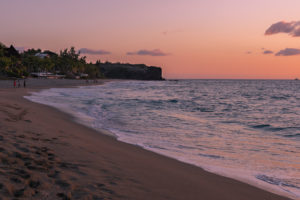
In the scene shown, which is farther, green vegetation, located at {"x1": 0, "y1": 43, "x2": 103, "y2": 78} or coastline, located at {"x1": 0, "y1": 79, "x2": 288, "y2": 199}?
green vegetation, located at {"x1": 0, "y1": 43, "x2": 103, "y2": 78}

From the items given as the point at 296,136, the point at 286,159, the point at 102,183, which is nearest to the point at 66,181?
the point at 102,183

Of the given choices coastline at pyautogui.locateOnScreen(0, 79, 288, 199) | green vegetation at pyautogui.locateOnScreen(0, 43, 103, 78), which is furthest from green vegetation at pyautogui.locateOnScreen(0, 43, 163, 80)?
coastline at pyautogui.locateOnScreen(0, 79, 288, 199)

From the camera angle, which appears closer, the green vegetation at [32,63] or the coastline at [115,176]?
the coastline at [115,176]

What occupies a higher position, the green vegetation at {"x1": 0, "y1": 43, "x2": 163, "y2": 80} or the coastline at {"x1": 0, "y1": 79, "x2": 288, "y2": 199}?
the green vegetation at {"x1": 0, "y1": 43, "x2": 163, "y2": 80}

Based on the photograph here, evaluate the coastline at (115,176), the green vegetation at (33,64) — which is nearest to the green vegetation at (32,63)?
the green vegetation at (33,64)

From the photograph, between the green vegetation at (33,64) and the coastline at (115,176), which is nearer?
the coastline at (115,176)

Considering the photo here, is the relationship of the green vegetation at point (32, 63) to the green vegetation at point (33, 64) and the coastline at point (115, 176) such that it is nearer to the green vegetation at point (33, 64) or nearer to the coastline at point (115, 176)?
the green vegetation at point (33, 64)

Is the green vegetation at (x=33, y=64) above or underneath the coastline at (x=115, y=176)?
above

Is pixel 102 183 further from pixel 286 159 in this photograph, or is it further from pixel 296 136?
pixel 296 136

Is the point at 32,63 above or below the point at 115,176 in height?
above

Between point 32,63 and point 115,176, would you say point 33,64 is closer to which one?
point 32,63

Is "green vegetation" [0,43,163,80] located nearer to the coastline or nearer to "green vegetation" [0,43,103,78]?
"green vegetation" [0,43,103,78]

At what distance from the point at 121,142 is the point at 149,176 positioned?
3.85 metres

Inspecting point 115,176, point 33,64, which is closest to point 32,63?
point 33,64
